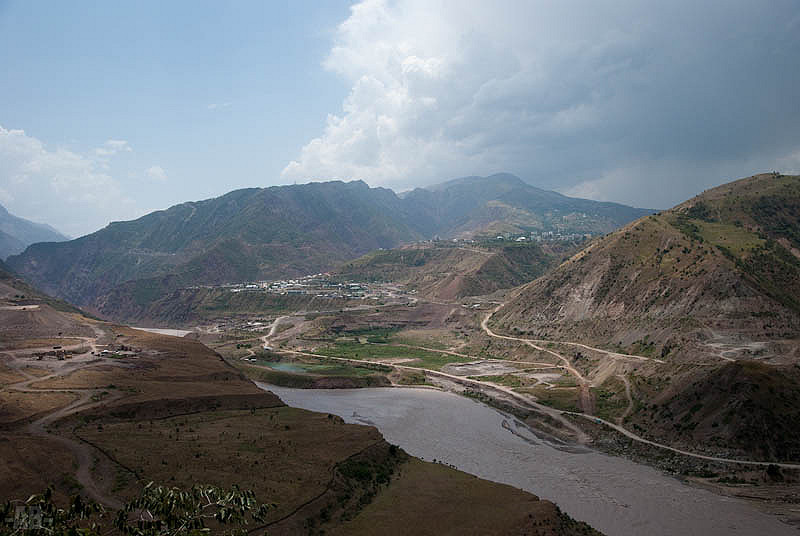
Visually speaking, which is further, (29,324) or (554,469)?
(29,324)

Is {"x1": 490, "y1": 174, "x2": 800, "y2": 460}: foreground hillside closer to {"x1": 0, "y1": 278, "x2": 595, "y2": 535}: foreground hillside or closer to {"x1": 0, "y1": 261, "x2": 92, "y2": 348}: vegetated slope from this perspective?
{"x1": 0, "y1": 278, "x2": 595, "y2": 535}: foreground hillside

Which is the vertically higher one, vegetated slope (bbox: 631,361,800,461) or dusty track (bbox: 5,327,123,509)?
dusty track (bbox: 5,327,123,509)

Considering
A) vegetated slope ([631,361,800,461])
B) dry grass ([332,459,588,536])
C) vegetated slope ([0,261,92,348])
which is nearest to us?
dry grass ([332,459,588,536])

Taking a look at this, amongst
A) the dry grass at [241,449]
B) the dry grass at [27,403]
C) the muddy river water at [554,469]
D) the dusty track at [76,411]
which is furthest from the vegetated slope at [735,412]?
the dry grass at [27,403]

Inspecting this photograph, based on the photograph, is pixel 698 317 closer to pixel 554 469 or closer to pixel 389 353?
pixel 554 469

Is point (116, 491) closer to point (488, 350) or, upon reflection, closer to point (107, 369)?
point (107, 369)

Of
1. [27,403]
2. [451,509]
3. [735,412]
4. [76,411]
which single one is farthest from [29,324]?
[735,412]

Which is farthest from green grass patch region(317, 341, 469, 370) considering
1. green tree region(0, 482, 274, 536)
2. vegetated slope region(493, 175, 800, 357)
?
green tree region(0, 482, 274, 536)

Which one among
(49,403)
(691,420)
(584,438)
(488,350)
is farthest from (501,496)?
(488,350)
